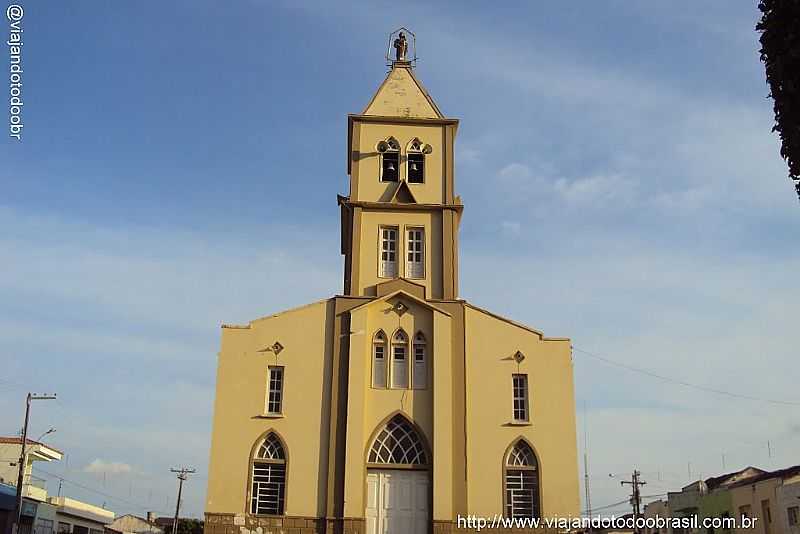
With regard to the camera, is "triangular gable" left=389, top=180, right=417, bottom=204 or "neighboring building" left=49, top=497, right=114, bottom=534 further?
"neighboring building" left=49, top=497, right=114, bottom=534

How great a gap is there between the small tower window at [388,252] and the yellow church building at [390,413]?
0.07 m

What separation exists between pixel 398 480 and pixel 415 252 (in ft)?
24.2

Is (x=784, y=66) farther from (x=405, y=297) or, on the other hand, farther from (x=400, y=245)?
(x=400, y=245)

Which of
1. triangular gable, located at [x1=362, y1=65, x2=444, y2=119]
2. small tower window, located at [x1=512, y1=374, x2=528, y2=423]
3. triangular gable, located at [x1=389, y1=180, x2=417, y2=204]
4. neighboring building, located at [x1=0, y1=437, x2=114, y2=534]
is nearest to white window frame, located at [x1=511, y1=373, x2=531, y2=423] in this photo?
small tower window, located at [x1=512, y1=374, x2=528, y2=423]

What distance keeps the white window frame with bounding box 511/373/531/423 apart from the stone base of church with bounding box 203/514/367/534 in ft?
18.0

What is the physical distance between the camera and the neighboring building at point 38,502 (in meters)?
41.0

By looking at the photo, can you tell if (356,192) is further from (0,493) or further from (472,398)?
(0,493)

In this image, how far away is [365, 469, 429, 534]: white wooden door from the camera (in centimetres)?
2614

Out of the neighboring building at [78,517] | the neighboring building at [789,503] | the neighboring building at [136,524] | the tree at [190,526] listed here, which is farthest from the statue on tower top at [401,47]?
the neighboring building at [136,524]

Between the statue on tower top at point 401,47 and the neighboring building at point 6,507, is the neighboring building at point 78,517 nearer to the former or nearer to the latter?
the neighboring building at point 6,507

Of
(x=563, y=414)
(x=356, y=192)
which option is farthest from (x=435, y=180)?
(x=563, y=414)

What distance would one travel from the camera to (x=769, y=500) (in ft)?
114

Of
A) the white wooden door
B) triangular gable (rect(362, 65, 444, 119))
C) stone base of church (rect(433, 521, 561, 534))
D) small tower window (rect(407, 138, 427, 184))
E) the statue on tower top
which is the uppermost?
the statue on tower top

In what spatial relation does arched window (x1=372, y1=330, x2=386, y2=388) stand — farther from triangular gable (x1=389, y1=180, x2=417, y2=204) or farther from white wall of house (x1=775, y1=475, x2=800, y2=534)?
white wall of house (x1=775, y1=475, x2=800, y2=534)
